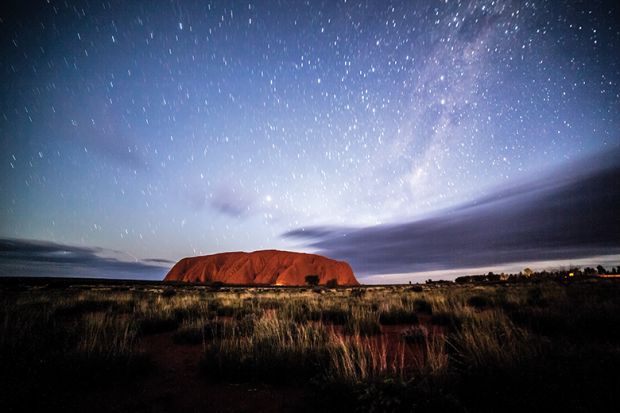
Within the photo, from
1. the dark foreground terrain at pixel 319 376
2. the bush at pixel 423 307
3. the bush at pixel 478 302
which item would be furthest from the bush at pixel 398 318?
the bush at pixel 478 302

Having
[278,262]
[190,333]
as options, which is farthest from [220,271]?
[190,333]

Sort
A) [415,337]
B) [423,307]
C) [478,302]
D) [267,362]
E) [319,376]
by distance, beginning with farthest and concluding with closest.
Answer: [478,302], [423,307], [415,337], [267,362], [319,376]

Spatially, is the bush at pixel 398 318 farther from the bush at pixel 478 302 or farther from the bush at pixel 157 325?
the bush at pixel 157 325

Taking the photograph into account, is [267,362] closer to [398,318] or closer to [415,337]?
[415,337]

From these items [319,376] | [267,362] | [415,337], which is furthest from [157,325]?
[415,337]

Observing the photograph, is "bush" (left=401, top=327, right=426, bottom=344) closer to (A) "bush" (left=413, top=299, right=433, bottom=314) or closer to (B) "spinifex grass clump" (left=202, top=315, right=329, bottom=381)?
(B) "spinifex grass clump" (left=202, top=315, right=329, bottom=381)

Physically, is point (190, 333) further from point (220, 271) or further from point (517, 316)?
point (220, 271)

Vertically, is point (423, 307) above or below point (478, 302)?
below

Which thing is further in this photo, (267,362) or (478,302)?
(478,302)
